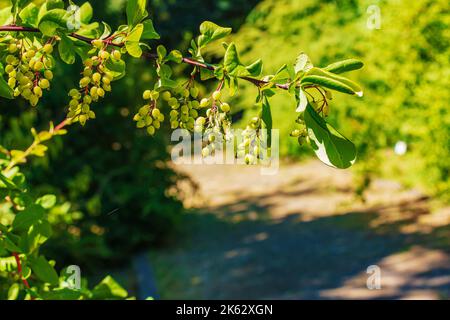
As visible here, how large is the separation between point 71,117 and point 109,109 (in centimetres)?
509

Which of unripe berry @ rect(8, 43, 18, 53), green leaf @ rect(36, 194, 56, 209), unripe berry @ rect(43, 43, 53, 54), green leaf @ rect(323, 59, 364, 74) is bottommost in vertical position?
green leaf @ rect(323, 59, 364, 74)

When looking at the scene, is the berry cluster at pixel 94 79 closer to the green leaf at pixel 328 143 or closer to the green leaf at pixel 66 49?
the green leaf at pixel 66 49

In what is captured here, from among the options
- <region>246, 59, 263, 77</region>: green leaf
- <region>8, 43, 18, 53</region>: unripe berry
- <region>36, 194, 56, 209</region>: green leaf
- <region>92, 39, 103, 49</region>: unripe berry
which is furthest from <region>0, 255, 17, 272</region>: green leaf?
<region>246, 59, 263, 77</region>: green leaf

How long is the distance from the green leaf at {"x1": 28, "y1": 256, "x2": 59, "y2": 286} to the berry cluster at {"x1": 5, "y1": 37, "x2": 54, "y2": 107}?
0.59 meters

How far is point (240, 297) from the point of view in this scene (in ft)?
17.8

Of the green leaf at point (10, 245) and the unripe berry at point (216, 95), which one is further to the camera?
the green leaf at point (10, 245)

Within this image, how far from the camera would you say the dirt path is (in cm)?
551

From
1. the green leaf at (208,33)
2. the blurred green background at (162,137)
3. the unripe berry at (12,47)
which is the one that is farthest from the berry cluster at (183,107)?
the blurred green background at (162,137)

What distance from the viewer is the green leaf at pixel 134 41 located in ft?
3.86

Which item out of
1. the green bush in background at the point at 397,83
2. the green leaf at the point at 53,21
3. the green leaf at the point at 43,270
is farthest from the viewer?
the green bush in background at the point at 397,83

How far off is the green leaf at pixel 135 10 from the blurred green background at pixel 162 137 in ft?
14.6

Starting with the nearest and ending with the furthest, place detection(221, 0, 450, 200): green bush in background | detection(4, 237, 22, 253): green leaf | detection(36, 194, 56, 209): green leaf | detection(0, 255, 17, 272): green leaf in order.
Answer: detection(4, 237, 22, 253): green leaf → detection(0, 255, 17, 272): green leaf → detection(36, 194, 56, 209): green leaf → detection(221, 0, 450, 200): green bush in background

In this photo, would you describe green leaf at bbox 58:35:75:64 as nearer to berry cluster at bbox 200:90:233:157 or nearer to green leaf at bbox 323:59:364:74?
berry cluster at bbox 200:90:233:157
